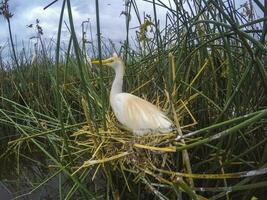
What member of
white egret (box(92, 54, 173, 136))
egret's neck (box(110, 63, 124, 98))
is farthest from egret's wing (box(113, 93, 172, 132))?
egret's neck (box(110, 63, 124, 98))

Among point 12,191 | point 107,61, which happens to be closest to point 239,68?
point 107,61

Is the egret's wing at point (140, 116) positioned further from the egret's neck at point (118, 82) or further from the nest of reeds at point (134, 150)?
the egret's neck at point (118, 82)

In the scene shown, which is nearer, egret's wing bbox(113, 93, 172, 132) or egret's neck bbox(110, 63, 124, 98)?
egret's wing bbox(113, 93, 172, 132)

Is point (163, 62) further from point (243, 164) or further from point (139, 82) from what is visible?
point (243, 164)

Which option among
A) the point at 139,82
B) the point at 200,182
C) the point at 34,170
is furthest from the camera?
the point at 34,170

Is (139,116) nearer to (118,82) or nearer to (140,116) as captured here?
(140,116)

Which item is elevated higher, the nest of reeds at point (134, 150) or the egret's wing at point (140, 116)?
the egret's wing at point (140, 116)

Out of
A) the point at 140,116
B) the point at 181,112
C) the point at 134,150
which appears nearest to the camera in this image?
the point at 134,150

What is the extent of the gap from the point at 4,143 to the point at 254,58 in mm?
3753

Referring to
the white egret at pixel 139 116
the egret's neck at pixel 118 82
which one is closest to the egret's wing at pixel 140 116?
the white egret at pixel 139 116

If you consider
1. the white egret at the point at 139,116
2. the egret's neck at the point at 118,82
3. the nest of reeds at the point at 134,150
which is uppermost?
the egret's neck at the point at 118,82

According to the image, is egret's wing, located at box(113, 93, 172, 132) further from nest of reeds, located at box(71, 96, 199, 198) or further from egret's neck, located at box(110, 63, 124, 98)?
egret's neck, located at box(110, 63, 124, 98)

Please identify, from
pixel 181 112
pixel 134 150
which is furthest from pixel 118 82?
pixel 134 150

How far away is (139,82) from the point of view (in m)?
2.87
